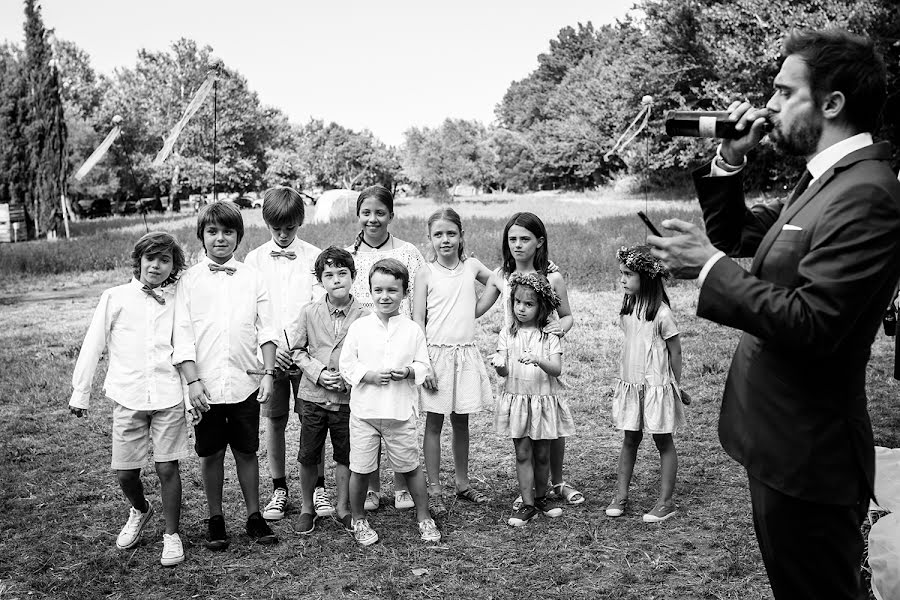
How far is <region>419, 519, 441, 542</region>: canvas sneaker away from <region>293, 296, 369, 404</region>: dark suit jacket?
84 cm

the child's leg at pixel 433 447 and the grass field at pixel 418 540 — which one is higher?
the child's leg at pixel 433 447

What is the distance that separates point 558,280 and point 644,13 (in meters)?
35.9

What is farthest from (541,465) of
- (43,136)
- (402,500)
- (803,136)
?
(43,136)

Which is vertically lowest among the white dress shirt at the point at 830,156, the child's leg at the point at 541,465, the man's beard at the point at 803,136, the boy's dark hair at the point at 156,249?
the child's leg at the point at 541,465

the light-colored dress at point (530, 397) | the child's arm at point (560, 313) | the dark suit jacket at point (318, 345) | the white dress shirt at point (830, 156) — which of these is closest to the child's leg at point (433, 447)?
the light-colored dress at point (530, 397)

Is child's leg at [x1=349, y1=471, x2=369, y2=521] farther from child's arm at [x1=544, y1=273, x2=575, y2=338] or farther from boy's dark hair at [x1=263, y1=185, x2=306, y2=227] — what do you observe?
boy's dark hair at [x1=263, y1=185, x2=306, y2=227]

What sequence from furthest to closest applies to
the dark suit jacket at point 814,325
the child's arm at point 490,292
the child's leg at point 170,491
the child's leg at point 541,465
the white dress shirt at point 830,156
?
the child's arm at point 490,292 → the child's leg at point 541,465 → the child's leg at point 170,491 → the white dress shirt at point 830,156 → the dark suit jacket at point 814,325

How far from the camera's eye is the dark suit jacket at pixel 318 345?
4375 mm

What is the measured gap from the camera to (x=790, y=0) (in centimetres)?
2533

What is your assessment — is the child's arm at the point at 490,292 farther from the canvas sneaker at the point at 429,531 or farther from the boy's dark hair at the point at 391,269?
the canvas sneaker at the point at 429,531

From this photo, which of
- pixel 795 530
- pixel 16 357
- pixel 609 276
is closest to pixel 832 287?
pixel 795 530

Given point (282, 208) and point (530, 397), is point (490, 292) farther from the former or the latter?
point (282, 208)

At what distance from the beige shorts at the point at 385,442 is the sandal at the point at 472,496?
2.49 ft

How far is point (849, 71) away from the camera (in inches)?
80.7
